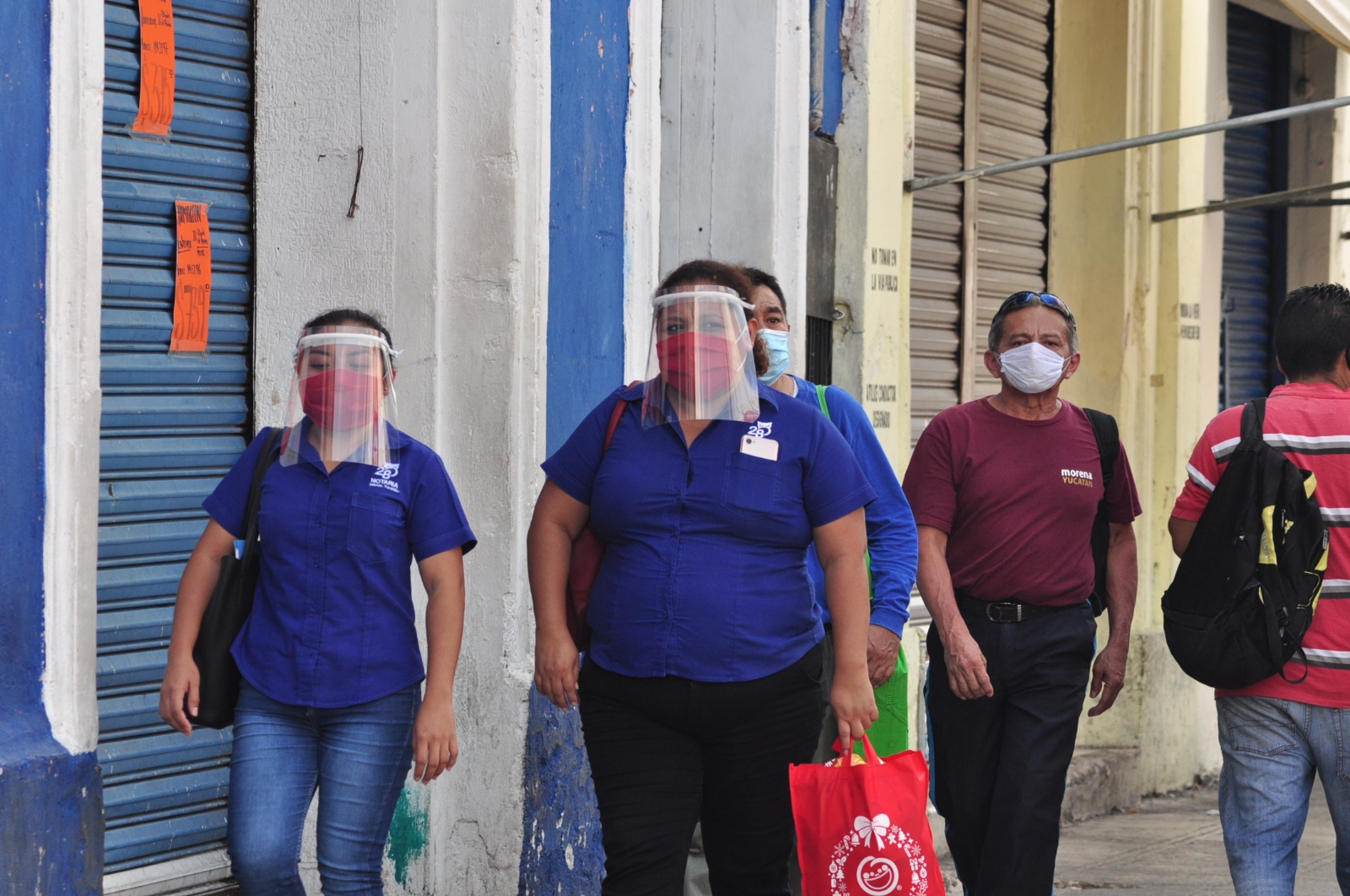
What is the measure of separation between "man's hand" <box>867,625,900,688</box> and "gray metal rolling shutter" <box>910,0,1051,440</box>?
3.58m

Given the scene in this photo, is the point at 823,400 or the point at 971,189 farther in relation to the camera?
the point at 971,189

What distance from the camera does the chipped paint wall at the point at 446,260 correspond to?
486cm

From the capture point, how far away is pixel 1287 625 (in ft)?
12.6

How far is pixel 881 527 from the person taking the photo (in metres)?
4.14

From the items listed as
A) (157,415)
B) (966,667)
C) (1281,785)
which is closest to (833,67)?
(966,667)

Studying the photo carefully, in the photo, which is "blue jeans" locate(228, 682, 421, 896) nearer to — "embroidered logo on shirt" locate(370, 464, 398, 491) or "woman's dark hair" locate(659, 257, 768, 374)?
"embroidered logo on shirt" locate(370, 464, 398, 491)

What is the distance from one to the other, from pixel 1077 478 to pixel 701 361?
1.49 meters

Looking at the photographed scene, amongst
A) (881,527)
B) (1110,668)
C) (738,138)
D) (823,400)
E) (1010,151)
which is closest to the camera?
(881,527)

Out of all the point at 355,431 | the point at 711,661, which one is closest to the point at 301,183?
the point at 355,431

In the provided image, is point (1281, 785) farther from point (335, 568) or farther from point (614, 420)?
point (335, 568)

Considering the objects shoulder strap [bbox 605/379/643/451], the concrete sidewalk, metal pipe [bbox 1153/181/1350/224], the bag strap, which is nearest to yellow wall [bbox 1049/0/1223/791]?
metal pipe [bbox 1153/181/1350/224]

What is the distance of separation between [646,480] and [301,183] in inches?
83.5

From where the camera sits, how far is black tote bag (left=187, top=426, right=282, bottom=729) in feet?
11.5

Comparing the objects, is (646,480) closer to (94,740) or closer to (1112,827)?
(94,740)
